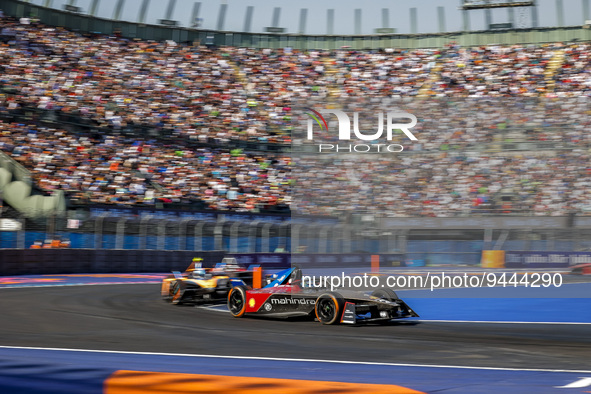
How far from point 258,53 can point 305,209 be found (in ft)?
86.7

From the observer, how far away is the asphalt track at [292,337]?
7.54 m

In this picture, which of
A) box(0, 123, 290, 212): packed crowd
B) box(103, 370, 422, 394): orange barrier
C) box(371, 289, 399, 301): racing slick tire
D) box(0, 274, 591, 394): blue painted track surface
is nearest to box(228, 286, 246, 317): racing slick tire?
box(371, 289, 399, 301): racing slick tire

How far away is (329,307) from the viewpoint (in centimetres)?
1091

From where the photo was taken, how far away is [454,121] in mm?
12891

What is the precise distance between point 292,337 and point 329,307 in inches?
70.8

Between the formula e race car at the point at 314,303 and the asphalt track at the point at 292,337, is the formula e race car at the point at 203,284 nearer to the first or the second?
the asphalt track at the point at 292,337

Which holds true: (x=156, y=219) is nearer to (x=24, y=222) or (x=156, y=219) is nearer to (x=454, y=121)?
(x=24, y=222)

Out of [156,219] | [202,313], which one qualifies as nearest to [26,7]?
[156,219]

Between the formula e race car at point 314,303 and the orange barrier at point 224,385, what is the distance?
180 inches

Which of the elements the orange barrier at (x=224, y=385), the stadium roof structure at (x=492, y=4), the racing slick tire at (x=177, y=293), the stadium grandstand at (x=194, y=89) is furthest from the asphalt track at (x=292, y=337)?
the stadium roof structure at (x=492, y=4)

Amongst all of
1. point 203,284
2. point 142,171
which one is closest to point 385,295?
point 203,284

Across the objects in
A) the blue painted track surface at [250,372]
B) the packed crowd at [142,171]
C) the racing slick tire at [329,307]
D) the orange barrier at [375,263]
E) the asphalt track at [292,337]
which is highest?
the packed crowd at [142,171]

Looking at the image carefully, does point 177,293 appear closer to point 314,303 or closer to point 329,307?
point 314,303

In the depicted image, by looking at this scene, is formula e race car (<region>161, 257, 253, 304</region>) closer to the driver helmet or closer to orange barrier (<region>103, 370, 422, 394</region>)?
the driver helmet
